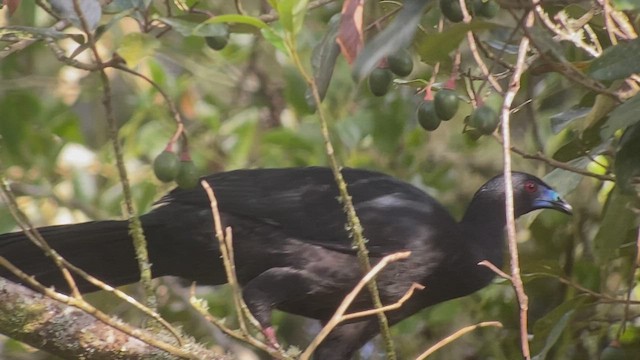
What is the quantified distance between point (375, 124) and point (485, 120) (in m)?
1.61

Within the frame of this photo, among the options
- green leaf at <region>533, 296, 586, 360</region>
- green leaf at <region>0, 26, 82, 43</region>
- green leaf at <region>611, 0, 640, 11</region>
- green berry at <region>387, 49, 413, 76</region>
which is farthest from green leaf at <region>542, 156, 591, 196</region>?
green leaf at <region>0, 26, 82, 43</region>

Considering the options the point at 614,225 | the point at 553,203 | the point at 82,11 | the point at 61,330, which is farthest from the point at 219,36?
the point at 553,203

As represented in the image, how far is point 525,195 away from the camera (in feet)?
12.6

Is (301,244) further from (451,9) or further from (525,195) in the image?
(451,9)

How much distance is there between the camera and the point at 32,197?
175 inches

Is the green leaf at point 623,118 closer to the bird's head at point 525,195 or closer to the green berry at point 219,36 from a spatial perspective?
the green berry at point 219,36

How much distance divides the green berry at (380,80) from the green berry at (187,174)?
497mm

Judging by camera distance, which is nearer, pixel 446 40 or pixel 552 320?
pixel 446 40

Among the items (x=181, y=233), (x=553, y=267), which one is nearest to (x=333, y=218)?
(x=181, y=233)

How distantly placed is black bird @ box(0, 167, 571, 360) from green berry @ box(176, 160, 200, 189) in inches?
22.0

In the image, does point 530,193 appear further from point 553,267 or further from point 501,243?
point 553,267

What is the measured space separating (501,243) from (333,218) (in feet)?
2.08

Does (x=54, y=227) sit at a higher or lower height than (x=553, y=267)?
higher

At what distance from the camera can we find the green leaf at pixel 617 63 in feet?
7.42
